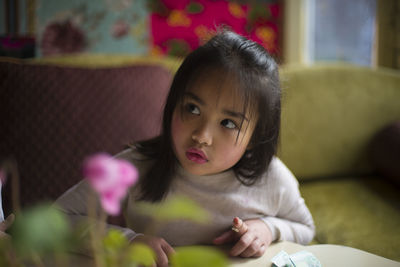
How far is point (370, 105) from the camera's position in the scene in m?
1.62

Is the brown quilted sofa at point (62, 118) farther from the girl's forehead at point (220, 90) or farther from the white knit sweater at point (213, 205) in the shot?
the girl's forehead at point (220, 90)

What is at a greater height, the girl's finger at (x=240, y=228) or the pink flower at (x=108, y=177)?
the pink flower at (x=108, y=177)

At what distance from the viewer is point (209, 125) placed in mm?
782

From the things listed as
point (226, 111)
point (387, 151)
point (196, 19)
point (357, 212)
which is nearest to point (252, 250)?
point (226, 111)

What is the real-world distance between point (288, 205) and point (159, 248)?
16.8 inches

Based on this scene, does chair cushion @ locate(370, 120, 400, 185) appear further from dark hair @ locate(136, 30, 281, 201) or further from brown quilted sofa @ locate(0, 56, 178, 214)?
brown quilted sofa @ locate(0, 56, 178, 214)

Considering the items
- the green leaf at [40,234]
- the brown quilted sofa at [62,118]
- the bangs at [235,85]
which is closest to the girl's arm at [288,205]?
the bangs at [235,85]

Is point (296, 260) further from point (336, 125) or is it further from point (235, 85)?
point (336, 125)

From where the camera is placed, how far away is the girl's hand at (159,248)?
2.33 feet

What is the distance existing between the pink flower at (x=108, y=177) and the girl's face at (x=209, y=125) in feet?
1.54

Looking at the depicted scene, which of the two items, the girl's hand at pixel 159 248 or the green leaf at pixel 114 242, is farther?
the girl's hand at pixel 159 248

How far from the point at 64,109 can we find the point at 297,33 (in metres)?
1.72

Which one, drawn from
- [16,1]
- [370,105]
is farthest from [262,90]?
[16,1]

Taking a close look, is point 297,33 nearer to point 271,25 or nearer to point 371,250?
point 271,25
